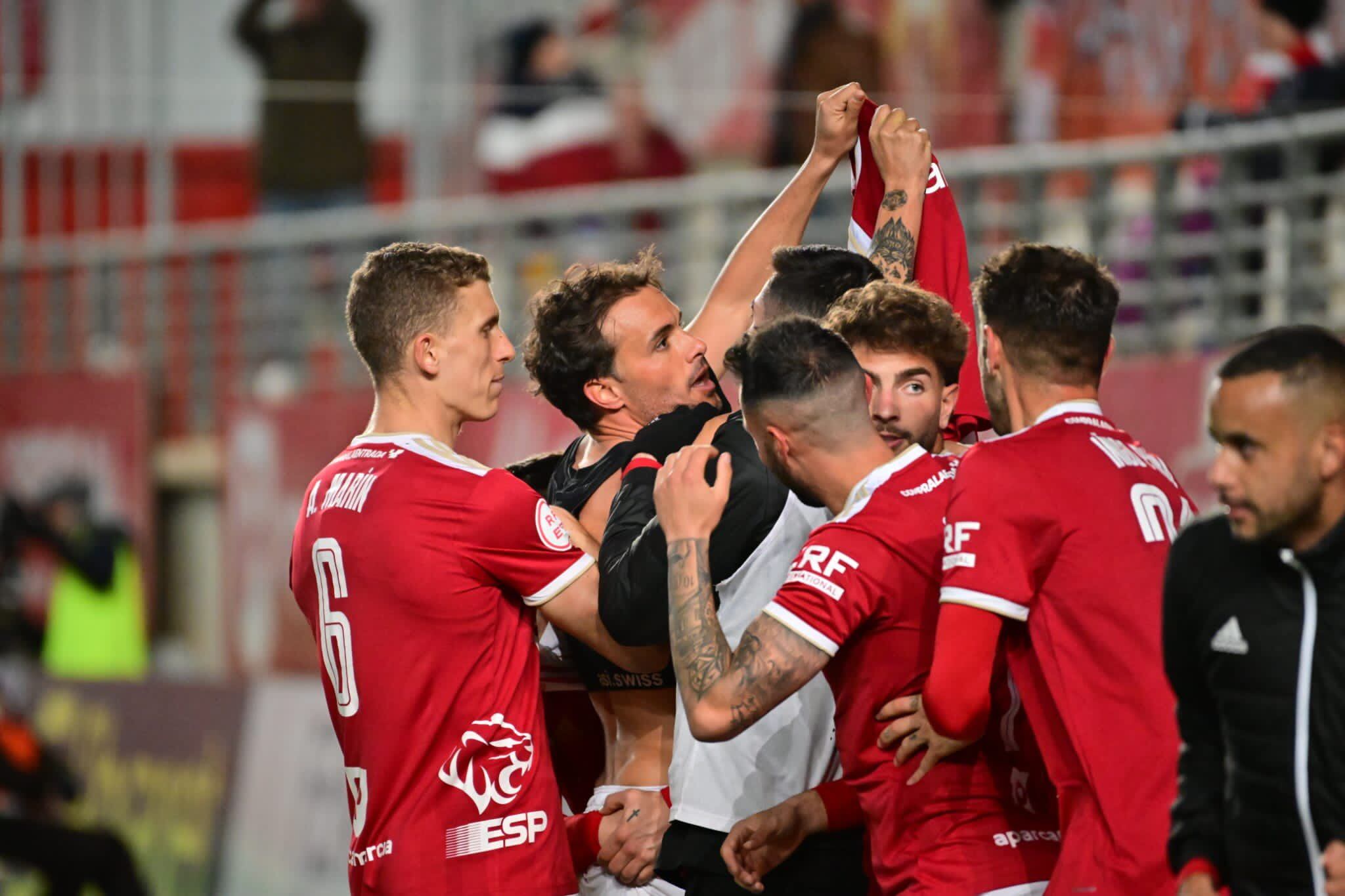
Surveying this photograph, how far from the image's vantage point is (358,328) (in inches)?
158

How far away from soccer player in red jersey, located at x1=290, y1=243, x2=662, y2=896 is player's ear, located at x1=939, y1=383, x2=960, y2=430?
83cm

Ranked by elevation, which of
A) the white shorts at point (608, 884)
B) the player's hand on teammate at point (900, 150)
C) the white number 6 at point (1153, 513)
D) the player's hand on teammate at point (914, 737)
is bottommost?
the white shorts at point (608, 884)

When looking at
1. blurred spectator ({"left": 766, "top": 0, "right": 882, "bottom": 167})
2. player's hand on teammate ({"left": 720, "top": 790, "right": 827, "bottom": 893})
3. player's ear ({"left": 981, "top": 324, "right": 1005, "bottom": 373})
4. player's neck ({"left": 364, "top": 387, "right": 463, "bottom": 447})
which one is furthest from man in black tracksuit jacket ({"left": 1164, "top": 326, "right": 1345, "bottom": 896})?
blurred spectator ({"left": 766, "top": 0, "right": 882, "bottom": 167})

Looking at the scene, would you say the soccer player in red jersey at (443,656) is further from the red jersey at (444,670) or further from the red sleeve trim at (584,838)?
the red sleeve trim at (584,838)

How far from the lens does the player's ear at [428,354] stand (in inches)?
155

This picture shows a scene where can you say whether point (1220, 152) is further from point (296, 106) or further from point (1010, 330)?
point (296, 106)

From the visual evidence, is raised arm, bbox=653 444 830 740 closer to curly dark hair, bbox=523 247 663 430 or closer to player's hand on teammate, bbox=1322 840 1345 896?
curly dark hair, bbox=523 247 663 430

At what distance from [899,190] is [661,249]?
653 cm

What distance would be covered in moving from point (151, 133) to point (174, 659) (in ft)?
13.3

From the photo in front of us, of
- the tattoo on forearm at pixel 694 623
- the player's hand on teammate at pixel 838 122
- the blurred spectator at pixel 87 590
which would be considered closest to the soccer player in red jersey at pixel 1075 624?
the tattoo on forearm at pixel 694 623

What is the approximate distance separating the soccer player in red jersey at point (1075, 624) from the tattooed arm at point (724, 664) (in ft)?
0.90

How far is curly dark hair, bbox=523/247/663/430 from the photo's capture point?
422 cm

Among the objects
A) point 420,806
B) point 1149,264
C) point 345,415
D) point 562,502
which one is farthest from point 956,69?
point 420,806

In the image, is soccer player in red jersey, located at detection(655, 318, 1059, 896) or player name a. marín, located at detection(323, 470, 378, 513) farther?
player name a. marín, located at detection(323, 470, 378, 513)
